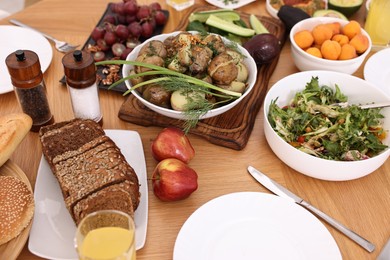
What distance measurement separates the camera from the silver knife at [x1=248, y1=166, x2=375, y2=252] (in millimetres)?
1067

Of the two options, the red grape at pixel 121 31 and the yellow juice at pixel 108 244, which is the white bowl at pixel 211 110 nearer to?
the red grape at pixel 121 31

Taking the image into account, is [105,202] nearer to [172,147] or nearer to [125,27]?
[172,147]

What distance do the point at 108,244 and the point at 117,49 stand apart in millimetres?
983

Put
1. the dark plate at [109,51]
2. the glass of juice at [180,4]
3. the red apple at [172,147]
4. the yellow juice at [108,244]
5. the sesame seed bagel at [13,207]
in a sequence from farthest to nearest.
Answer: the glass of juice at [180,4] → the dark plate at [109,51] → the red apple at [172,147] → the sesame seed bagel at [13,207] → the yellow juice at [108,244]

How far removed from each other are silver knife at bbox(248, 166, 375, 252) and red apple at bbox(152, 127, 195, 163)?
0.63 feet

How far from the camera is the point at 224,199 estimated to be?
1.10 metres

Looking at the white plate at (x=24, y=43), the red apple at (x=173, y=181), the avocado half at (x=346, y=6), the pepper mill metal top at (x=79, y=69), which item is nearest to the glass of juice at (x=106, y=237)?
the red apple at (x=173, y=181)

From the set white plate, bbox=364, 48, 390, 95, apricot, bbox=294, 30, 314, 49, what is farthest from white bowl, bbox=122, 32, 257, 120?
white plate, bbox=364, 48, 390, 95

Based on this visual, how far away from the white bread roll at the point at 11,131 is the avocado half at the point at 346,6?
4.46 feet

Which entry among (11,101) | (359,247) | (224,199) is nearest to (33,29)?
(11,101)

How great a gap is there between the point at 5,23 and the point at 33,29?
14 centimetres

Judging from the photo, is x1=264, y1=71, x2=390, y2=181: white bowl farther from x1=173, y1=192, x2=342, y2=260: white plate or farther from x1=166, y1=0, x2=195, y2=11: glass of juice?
x1=166, y1=0, x2=195, y2=11: glass of juice

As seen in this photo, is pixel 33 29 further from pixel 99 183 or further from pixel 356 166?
pixel 356 166

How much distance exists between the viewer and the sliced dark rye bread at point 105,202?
3.32ft
